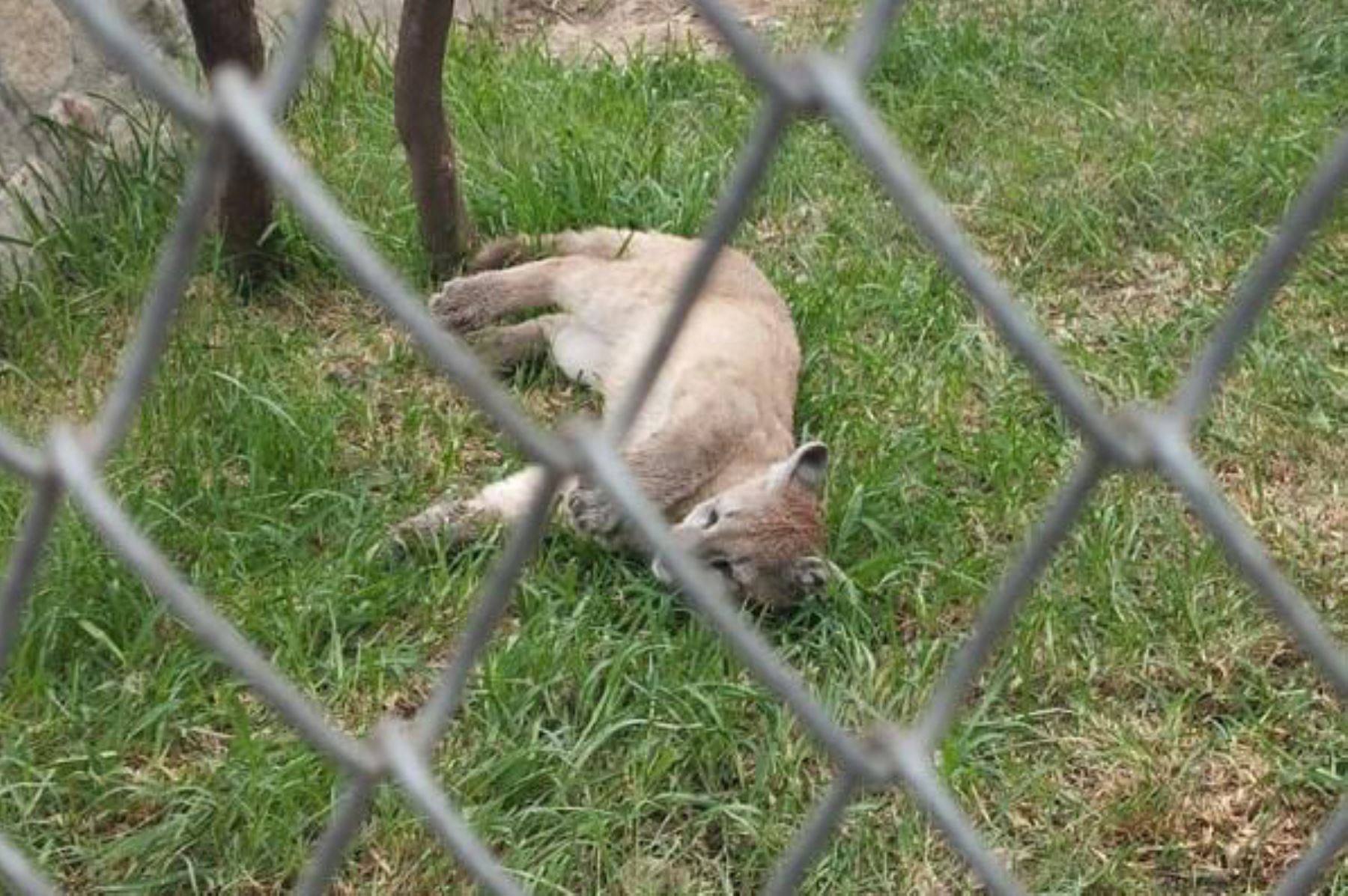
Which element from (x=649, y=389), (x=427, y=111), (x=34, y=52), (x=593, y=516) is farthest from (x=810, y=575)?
(x=649, y=389)

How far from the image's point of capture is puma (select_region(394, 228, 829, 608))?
3490 millimetres

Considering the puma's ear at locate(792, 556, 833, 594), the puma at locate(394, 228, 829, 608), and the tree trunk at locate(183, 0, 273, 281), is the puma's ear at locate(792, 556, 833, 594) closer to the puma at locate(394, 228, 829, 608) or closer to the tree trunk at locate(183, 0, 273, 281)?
the puma at locate(394, 228, 829, 608)

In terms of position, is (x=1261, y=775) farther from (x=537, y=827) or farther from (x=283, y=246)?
(x=283, y=246)

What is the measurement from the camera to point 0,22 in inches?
158

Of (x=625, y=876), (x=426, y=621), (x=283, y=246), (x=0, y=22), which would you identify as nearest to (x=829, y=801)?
(x=625, y=876)

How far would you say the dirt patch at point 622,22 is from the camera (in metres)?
5.61

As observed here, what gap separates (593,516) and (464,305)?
2.84ft

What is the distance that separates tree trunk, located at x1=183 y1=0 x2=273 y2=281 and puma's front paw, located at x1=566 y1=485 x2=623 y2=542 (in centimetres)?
84

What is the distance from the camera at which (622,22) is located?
5.92 metres

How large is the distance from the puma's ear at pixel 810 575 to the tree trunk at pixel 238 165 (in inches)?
47.2

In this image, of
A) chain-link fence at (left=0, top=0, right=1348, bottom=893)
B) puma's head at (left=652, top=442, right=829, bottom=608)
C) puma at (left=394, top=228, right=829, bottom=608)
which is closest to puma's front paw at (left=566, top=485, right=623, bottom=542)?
puma at (left=394, top=228, right=829, bottom=608)

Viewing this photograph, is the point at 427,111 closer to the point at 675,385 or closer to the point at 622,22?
the point at 675,385

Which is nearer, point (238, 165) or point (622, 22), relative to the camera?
point (238, 165)

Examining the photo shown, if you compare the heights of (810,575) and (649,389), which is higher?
(649,389)
